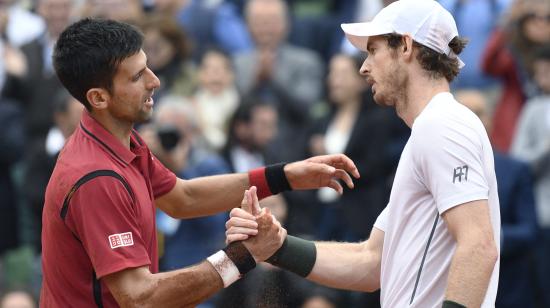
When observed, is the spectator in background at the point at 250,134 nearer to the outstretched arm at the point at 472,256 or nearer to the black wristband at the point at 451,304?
the outstretched arm at the point at 472,256

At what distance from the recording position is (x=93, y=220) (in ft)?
19.0

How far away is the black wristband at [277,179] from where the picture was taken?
22.6ft

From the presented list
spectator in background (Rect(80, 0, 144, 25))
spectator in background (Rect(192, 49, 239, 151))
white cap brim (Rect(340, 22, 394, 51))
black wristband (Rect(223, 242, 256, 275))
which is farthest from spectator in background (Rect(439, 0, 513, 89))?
black wristband (Rect(223, 242, 256, 275))

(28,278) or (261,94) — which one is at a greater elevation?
(261,94)

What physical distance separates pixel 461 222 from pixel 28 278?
661 cm

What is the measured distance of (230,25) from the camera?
13.6 meters

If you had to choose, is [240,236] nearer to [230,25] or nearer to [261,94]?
[261,94]

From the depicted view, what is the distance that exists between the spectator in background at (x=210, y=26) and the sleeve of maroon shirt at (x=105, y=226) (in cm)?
756

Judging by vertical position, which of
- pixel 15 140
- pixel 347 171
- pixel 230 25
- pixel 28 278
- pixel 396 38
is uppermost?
pixel 396 38

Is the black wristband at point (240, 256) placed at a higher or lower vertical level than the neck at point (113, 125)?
lower

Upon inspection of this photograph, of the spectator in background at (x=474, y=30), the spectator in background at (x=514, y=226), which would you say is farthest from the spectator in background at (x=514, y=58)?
the spectator in background at (x=514, y=226)

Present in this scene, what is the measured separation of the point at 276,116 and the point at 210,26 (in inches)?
84.0

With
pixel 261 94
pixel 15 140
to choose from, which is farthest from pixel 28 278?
pixel 261 94

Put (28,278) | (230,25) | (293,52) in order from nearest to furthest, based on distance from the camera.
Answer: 1. (28,278)
2. (293,52)
3. (230,25)
